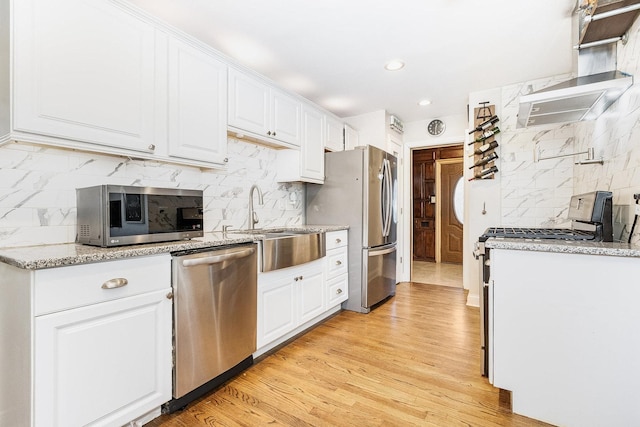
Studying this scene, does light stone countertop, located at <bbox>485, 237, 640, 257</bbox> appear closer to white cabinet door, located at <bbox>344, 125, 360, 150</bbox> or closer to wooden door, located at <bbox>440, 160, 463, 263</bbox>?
white cabinet door, located at <bbox>344, 125, 360, 150</bbox>

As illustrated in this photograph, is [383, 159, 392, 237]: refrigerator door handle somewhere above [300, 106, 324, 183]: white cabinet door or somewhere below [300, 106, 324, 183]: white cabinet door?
below

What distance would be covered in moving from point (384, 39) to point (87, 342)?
261 centimetres

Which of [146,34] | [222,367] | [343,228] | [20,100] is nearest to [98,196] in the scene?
[20,100]

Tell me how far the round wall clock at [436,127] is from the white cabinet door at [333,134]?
1433mm

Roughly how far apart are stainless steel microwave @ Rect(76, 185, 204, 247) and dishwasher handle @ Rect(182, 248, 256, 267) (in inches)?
9.5

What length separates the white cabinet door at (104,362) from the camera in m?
1.16

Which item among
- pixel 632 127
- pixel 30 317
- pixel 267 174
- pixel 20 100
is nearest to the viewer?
pixel 30 317

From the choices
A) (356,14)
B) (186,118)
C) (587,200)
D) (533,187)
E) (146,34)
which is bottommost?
(587,200)

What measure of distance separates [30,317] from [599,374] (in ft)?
8.00

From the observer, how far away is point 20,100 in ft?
4.27

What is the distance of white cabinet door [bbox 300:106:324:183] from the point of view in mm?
3066

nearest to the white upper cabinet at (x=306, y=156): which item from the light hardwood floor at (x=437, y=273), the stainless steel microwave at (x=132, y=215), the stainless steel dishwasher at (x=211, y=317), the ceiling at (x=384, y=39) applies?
the ceiling at (x=384, y=39)

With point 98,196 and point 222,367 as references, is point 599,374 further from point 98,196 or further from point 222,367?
point 98,196

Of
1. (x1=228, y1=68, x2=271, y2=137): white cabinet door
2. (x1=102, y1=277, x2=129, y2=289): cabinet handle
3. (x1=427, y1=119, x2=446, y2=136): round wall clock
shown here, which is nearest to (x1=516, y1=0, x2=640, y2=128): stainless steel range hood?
(x1=228, y1=68, x2=271, y2=137): white cabinet door
